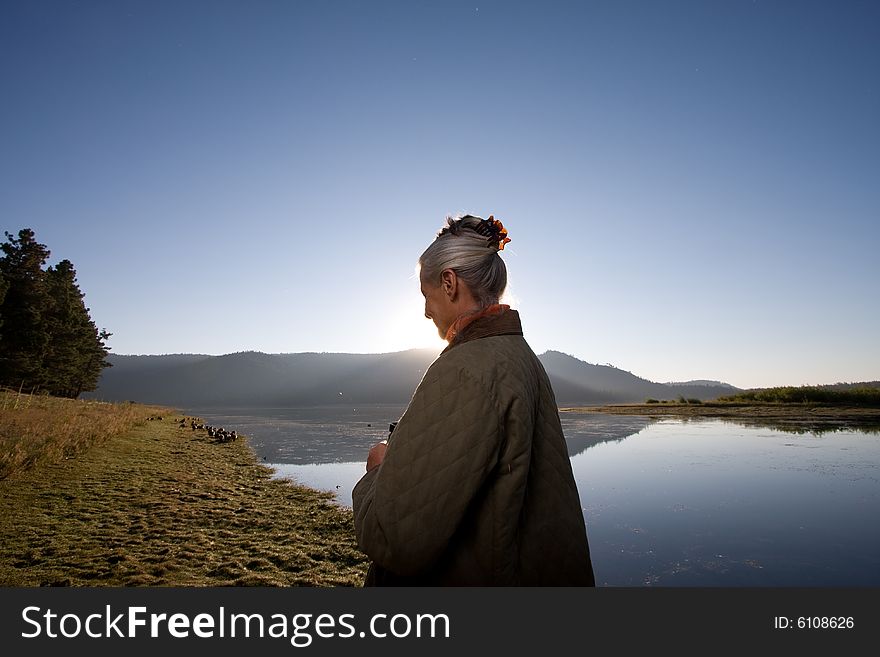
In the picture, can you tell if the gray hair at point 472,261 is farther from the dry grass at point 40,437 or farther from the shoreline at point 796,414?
the shoreline at point 796,414

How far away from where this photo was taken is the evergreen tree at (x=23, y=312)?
104ft

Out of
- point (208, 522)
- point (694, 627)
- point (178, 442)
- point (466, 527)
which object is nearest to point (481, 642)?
point (466, 527)

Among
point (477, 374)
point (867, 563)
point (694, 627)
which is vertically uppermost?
point (477, 374)

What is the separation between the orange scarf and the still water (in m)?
4.76

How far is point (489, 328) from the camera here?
1.63 meters

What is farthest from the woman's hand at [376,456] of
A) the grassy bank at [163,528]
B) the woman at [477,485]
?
the grassy bank at [163,528]

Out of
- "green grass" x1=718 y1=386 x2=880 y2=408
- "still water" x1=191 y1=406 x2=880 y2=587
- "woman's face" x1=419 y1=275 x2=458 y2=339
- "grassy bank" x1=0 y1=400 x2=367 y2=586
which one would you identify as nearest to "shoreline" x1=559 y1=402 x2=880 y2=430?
"green grass" x1=718 y1=386 x2=880 y2=408

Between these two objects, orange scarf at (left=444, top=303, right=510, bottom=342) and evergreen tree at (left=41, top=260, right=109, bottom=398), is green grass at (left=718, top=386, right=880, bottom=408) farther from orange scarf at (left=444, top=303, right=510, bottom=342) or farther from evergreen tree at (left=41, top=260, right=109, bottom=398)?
evergreen tree at (left=41, top=260, right=109, bottom=398)

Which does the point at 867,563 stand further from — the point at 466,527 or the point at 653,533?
the point at 466,527

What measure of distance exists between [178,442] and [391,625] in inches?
867

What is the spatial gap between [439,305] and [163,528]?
26.0 feet

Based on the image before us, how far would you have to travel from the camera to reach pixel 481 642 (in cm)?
163

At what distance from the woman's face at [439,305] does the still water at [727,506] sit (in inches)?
186

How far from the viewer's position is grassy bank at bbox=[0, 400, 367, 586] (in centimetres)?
544
